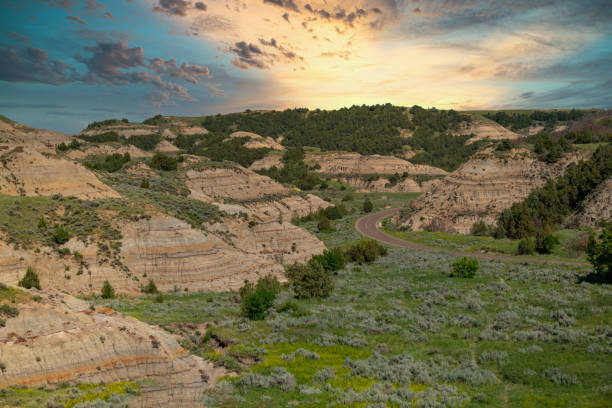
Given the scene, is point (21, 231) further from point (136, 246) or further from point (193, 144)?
point (193, 144)

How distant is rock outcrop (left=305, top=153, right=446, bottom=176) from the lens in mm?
145750

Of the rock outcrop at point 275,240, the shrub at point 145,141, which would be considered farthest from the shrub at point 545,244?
the shrub at point 145,141

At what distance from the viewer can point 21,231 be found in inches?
1366

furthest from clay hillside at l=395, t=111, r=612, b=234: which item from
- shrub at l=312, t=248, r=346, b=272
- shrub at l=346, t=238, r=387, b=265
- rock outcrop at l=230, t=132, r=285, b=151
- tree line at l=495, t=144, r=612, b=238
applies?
rock outcrop at l=230, t=132, r=285, b=151

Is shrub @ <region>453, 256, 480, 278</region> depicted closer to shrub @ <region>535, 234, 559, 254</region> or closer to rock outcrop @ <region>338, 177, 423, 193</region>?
shrub @ <region>535, 234, 559, 254</region>

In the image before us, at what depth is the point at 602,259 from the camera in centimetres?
3212

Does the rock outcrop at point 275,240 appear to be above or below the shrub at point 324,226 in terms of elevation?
above

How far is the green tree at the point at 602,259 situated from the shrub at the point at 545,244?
16.5 metres

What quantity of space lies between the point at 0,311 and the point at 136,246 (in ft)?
67.3

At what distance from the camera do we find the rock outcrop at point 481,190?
75.0m

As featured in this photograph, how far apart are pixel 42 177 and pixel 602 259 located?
2151 inches

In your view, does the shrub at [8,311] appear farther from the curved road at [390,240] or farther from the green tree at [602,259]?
the curved road at [390,240]

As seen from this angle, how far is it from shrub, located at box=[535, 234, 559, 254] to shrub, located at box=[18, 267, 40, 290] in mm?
54264

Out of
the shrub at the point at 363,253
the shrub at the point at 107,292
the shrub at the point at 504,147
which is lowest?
the shrub at the point at 363,253
